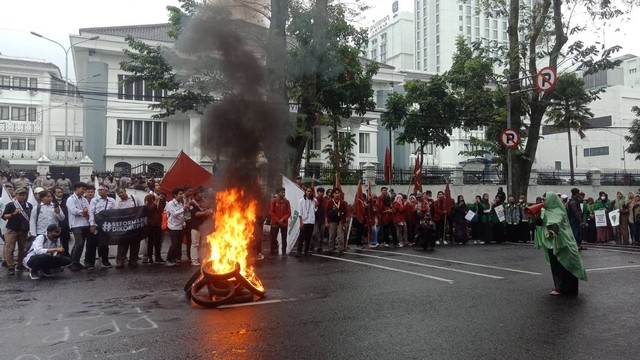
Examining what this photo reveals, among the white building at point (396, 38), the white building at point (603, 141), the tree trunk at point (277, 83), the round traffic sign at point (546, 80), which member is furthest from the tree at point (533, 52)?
the white building at point (396, 38)

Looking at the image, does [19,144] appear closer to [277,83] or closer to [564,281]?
[277,83]

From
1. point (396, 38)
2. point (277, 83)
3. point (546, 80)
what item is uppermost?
point (396, 38)

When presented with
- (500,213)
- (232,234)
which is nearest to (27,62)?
(500,213)

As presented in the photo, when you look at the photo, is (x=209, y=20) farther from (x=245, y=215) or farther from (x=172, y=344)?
(x=172, y=344)

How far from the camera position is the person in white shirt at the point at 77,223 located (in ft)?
32.9

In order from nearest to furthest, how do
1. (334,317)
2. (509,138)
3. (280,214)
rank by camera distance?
(334,317)
(280,214)
(509,138)

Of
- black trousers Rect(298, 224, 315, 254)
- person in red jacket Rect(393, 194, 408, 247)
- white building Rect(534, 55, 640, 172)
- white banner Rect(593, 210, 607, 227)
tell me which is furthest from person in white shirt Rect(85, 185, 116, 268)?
white building Rect(534, 55, 640, 172)

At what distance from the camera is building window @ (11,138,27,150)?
138 feet

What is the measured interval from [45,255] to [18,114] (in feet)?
130

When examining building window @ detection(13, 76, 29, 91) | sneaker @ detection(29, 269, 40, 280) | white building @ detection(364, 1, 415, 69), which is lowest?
sneaker @ detection(29, 269, 40, 280)

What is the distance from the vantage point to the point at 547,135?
5250 centimetres

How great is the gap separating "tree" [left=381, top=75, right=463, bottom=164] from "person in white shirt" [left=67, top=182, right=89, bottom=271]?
50.3 ft

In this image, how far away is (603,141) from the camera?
167 ft

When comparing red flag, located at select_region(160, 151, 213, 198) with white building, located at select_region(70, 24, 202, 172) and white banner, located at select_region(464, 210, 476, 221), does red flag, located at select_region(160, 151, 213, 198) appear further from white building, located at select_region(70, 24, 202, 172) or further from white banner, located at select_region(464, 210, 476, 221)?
white building, located at select_region(70, 24, 202, 172)
